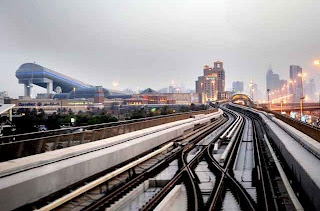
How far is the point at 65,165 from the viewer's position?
27.5 ft

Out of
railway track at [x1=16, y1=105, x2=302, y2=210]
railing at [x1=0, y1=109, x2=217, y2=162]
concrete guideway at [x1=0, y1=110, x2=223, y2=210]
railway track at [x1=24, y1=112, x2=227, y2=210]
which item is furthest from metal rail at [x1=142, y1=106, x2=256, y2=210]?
railing at [x1=0, y1=109, x2=217, y2=162]

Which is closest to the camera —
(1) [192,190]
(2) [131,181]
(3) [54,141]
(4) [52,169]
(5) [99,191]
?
(4) [52,169]

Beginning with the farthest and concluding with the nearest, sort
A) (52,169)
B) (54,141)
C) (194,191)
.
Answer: (54,141)
(194,191)
(52,169)

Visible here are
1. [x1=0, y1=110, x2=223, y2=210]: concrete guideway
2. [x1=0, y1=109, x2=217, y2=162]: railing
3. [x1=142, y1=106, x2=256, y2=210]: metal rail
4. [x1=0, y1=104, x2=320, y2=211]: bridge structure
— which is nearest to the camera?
[x1=0, y1=110, x2=223, y2=210]: concrete guideway

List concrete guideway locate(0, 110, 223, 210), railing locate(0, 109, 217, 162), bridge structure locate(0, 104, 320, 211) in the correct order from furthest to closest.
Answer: railing locate(0, 109, 217, 162)
bridge structure locate(0, 104, 320, 211)
concrete guideway locate(0, 110, 223, 210)

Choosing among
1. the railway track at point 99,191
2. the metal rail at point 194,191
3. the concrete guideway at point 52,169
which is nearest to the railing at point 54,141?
the concrete guideway at point 52,169

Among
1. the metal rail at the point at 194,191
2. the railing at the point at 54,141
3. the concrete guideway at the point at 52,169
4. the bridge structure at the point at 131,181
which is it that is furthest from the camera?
the railing at the point at 54,141

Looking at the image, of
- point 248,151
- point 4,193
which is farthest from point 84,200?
point 248,151

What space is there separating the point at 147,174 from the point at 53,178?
3516 mm

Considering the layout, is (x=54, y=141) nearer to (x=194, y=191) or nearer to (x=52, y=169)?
(x=52, y=169)

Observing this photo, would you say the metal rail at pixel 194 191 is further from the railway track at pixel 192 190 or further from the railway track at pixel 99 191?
the railway track at pixel 99 191

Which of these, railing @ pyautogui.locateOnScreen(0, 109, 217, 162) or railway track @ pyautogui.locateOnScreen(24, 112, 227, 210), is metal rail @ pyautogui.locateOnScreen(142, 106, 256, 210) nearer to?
railway track @ pyautogui.locateOnScreen(24, 112, 227, 210)

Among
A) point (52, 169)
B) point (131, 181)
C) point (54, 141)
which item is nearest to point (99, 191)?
point (131, 181)

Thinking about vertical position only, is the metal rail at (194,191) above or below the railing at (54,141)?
below
